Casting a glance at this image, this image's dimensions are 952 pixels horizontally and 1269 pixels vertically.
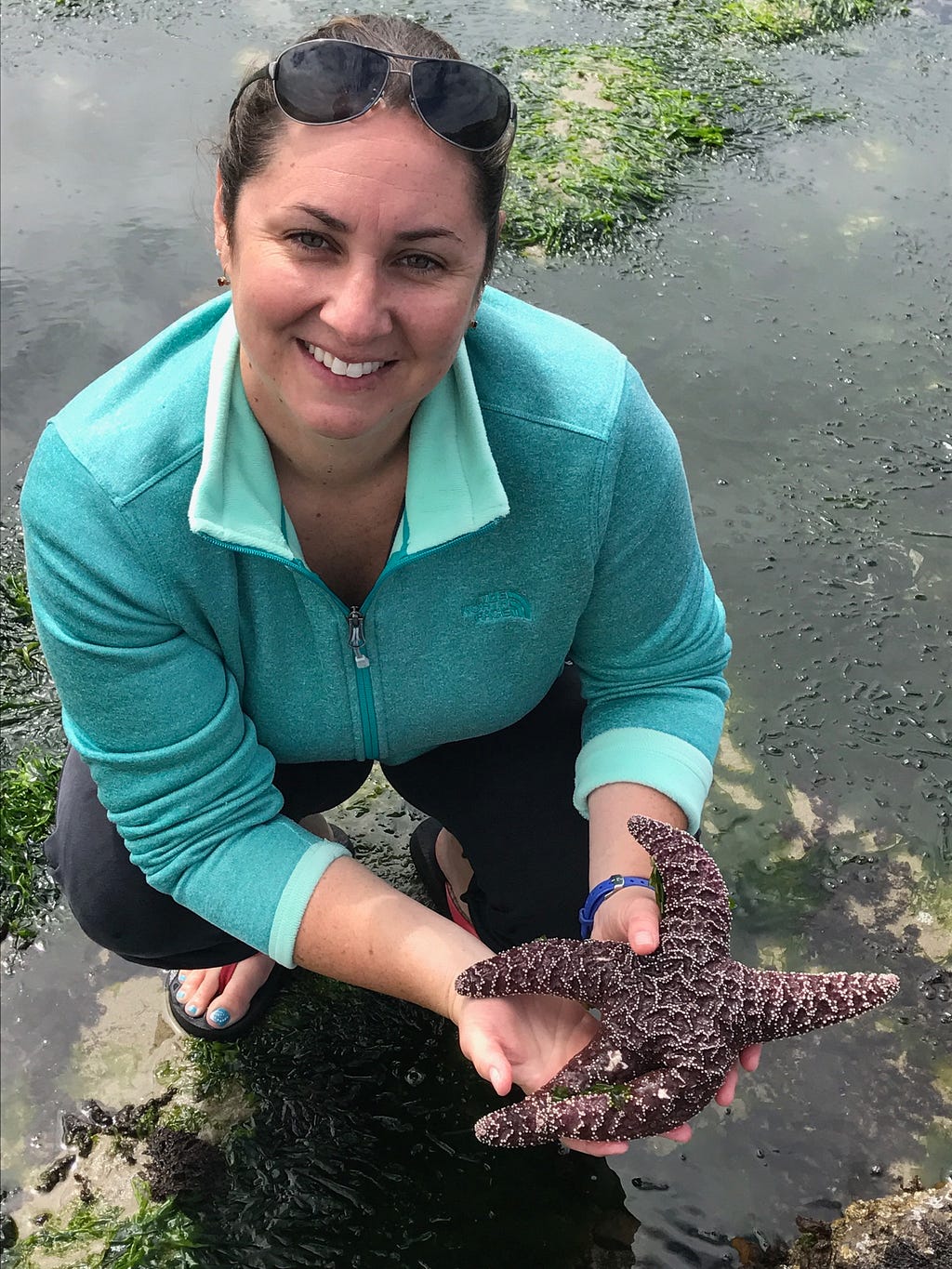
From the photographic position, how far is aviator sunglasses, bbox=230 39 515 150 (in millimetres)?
1896

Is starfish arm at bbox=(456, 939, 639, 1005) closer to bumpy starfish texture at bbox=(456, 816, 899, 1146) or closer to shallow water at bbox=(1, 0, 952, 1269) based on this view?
bumpy starfish texture at bbox=(456, 816, 899, 1146)

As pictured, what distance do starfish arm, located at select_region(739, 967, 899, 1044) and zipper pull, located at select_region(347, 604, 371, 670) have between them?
1104mm

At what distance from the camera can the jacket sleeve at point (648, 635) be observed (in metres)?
2.52

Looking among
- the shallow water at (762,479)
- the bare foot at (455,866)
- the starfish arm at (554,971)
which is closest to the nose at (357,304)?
the starfish arm at (554,971)

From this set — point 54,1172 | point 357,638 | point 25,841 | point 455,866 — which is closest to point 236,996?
point 54,1172

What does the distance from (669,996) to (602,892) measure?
394 mm

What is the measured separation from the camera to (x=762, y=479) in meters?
4.79

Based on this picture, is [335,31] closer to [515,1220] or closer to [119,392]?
[119,392]

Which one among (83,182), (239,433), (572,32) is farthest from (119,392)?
(572,32)

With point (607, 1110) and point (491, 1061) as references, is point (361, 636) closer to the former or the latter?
point (491, 1061)

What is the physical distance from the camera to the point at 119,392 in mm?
2375

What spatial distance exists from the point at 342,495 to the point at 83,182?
14.8ft

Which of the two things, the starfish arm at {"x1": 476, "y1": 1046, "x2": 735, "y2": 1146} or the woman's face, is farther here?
the starfish arm at {"x1": 476, "y1": 1046, "x2": 735, "y2": 1146}

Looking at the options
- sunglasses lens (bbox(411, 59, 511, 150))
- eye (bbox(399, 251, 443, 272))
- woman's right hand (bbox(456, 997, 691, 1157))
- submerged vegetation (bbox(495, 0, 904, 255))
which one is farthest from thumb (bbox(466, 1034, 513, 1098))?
submerged vegetation (bbox(495, 0, 904, 255))
